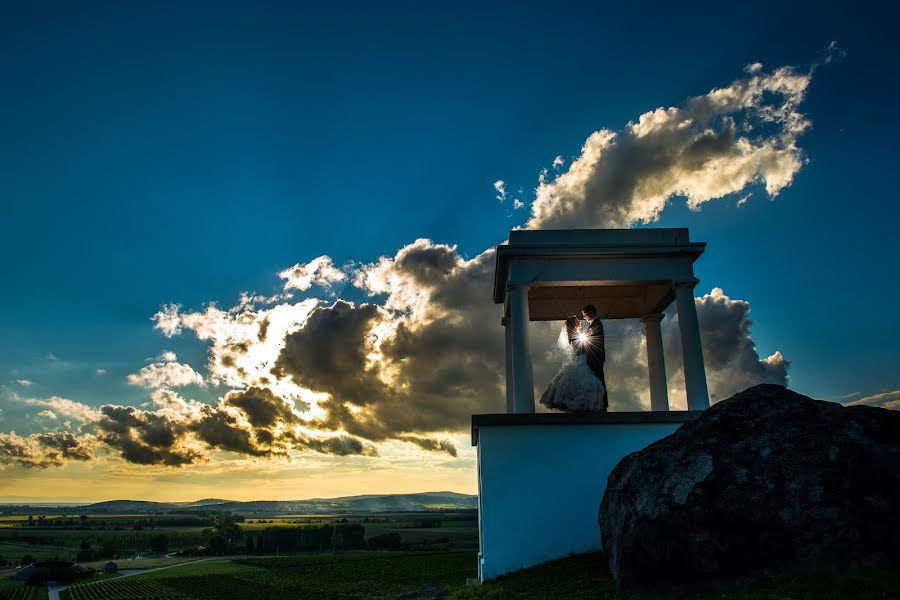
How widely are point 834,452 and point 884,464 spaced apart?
638 mm

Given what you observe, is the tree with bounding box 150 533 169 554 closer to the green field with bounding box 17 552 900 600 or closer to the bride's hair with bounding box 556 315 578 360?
the green field with bounding box 17 552 900 600

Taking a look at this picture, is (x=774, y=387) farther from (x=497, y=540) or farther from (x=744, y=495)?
(x=497, y=540)

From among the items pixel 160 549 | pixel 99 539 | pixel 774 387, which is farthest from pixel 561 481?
pixel 99 539

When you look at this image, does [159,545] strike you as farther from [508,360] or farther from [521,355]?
[521,355]

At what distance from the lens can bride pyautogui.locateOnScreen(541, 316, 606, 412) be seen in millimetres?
15242

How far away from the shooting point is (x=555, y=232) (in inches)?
709

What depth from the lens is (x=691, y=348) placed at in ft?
56.6

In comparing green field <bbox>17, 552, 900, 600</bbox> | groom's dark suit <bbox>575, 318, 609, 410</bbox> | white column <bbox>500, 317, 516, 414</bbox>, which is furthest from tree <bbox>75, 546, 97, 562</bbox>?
groom's dark suit <bbox>575, 318, 609, 410</bbox>

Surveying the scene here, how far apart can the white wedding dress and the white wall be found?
2.06ft

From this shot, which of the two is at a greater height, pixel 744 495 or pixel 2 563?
pixel 744 495

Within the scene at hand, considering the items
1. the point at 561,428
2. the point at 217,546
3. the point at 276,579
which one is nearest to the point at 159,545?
the point at 217,546

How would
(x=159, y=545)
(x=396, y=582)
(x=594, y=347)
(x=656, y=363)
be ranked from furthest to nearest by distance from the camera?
(x=159, y=545) → (x=396, y=582) → (x=656, y=363) → (x=594, y=347)

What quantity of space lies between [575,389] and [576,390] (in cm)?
4

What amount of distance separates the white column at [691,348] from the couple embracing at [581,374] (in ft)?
8.90
